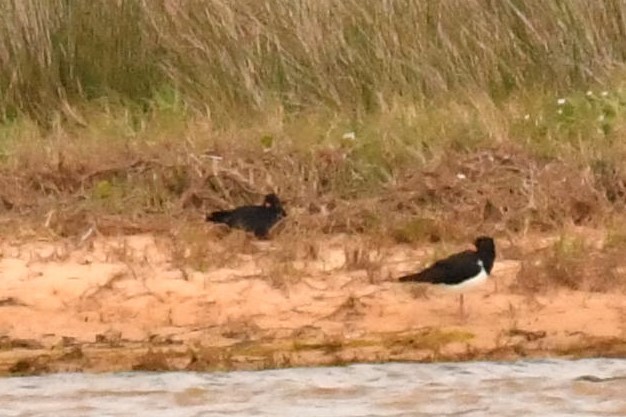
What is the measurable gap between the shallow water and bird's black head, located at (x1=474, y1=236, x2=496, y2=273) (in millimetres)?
626

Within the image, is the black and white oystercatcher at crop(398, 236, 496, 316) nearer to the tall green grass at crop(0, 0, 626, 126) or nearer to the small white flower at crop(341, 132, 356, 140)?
the small white flower at crop(341, 132, 356, 140)

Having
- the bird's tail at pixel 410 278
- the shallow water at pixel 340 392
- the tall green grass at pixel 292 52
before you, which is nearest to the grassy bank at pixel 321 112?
the tall green grass at pixel 292 52

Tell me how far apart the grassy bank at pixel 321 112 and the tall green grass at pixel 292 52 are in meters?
0.01

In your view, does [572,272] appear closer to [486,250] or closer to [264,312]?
[486,250]

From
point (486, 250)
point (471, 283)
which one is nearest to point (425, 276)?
point (471, 283)

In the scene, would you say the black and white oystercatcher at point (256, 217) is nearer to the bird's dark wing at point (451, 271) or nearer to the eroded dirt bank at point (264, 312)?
the eroded dirt bank at point (264, 312)

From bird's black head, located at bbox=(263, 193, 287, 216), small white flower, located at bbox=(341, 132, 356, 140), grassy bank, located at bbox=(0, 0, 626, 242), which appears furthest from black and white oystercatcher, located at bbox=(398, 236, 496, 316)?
small white flower, located at bbox=(341, 132, 356, 140)

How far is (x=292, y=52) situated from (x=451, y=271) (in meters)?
3.32

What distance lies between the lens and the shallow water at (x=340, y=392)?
6.09 meters

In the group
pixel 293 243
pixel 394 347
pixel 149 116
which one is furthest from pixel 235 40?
pixel 394 347

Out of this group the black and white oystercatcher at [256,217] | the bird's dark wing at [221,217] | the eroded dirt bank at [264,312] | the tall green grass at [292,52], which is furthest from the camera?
the tall green grass at [292,52]

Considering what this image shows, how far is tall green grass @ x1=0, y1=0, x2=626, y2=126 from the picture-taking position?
976cm

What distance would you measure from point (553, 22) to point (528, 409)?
4269 mm

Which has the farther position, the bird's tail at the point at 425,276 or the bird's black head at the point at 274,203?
the bird's black head at the point at 274,203
